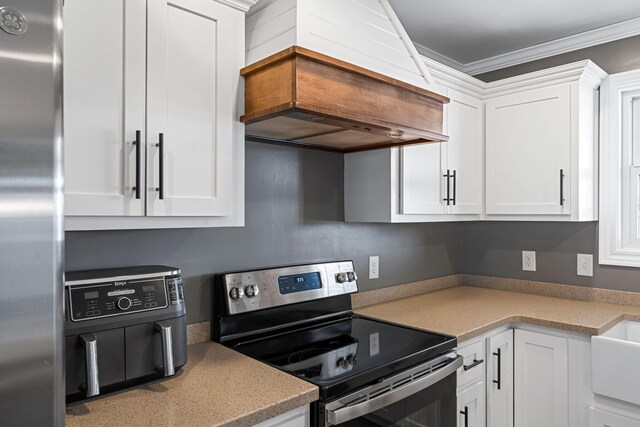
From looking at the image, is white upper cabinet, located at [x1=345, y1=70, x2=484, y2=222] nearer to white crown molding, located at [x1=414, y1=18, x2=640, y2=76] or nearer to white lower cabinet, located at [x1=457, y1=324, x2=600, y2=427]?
white crown molding, located at [x1=414, y1=18, x2=640, y2=76]

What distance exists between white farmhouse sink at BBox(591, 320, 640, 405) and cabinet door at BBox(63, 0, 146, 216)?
1942 millimetres

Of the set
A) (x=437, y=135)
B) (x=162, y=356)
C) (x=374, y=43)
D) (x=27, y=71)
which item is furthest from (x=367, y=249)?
(x=27, y=71)

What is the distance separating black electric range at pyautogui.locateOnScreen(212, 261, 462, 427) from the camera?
1.40 metres

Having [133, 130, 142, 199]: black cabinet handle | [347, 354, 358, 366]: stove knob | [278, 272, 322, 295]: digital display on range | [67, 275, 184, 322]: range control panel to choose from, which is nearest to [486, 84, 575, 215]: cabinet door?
[278, 272, 322, 295]: digital display on range

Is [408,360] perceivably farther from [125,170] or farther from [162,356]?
Result: [125,170]

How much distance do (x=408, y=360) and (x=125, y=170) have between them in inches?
44.0

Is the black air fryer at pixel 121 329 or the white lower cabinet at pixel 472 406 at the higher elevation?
the black air fryer at pixel 121 329

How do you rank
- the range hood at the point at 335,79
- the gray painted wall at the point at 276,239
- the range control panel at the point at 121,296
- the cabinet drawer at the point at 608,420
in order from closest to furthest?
the range control panel at the point at 121,296, the range hood at the point at 335,79, the gray painted wall at the point at 276,239, the cabinet drawer at the point at 608,420

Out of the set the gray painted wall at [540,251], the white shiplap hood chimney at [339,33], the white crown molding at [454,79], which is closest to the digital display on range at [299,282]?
the white shiplap hood chimney at [339,33]

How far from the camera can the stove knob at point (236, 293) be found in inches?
68.8

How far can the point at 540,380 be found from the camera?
84.4 inches

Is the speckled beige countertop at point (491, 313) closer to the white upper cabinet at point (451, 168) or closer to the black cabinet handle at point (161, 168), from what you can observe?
the white upper cabinet at point (451, 168)

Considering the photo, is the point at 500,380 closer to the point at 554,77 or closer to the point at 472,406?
the point at 472,406

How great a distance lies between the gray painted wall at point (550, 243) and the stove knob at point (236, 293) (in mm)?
1908
